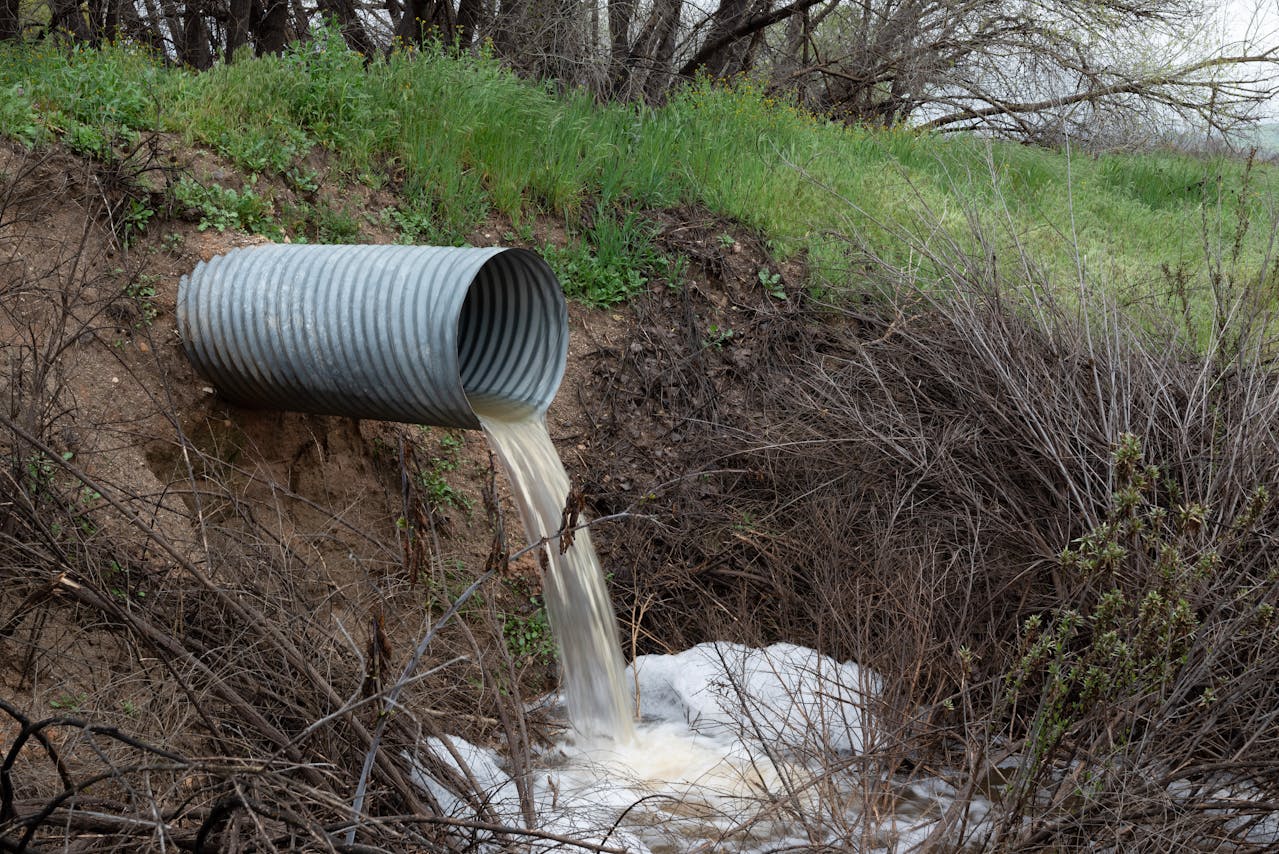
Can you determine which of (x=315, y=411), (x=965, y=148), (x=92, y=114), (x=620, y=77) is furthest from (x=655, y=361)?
(x=965, y=148)

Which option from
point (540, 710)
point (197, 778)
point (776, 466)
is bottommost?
point (540, 710)

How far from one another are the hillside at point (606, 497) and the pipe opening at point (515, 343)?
497 mm

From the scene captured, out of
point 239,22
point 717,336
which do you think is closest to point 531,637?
point 717,336

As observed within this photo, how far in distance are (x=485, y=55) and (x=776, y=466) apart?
357 centimetres

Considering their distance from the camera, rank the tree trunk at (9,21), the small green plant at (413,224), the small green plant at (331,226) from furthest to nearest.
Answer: the tree trunk at (9,21) < the small green plant at (413,224) < the small green plant at (331,226)

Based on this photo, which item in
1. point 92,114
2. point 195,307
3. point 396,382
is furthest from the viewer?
point 92,114

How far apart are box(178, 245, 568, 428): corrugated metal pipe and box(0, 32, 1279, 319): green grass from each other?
1076 millimetres

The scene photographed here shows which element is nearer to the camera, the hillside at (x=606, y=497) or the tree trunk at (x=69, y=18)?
the hillside at (x=606, y=497)

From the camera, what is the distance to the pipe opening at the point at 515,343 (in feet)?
15.6

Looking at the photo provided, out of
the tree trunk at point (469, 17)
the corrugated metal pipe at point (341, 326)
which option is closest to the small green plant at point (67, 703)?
the corrugated metal pipe at point (341, 326)

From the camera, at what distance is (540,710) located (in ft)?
15.1

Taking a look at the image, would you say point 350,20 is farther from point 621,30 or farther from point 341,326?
point 341,326

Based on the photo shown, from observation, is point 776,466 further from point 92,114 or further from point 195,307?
point 92,114

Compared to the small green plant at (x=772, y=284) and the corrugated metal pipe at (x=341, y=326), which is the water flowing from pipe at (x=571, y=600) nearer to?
the corrugated metal pipe at (x=341, y=326)
